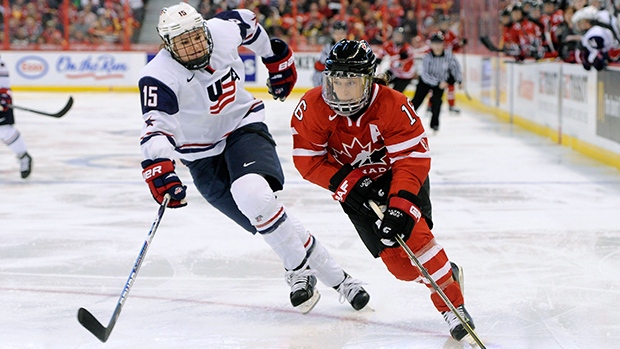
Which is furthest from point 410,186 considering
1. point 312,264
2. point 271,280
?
point 271,280

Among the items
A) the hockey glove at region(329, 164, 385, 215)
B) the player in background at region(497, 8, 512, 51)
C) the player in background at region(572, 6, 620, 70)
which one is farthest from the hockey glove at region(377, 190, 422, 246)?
the player in background at region(497, 8, 512, 51)

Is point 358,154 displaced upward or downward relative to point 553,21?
upward

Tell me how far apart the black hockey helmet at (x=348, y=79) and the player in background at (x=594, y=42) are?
15.5 feet

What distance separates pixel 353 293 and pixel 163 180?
81 centimetres

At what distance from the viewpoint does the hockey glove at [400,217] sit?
104 inches

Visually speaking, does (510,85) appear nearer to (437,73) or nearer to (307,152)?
(437,73)

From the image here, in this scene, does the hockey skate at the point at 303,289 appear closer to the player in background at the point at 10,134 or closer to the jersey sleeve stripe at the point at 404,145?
the jersey sleeve stripe at the point at 404,145

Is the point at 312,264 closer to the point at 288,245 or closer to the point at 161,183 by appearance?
the point at 288,245

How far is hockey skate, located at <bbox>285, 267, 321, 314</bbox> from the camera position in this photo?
3072 millimetres

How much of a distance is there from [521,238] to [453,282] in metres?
1.74

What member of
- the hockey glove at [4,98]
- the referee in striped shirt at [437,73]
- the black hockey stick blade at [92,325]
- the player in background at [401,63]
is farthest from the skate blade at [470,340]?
the player in background at [401,63]

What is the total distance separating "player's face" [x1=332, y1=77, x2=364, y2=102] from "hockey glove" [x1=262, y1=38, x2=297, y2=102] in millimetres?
864

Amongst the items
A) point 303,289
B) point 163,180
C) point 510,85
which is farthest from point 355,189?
point 510,85

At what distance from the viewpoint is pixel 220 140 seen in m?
3.22
